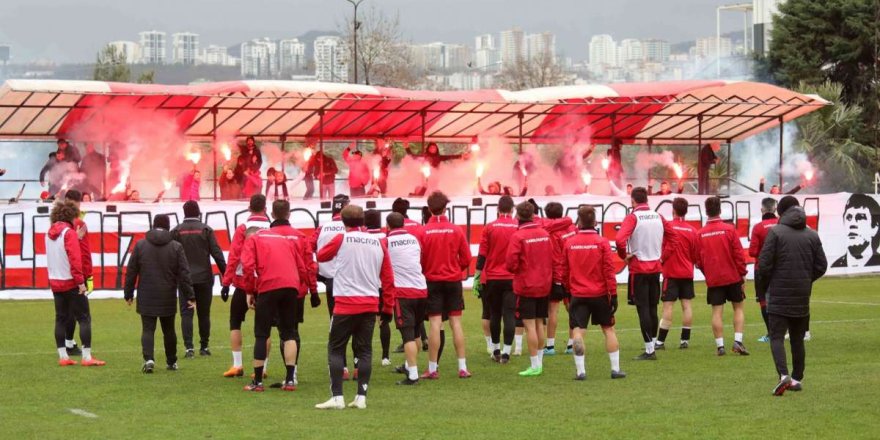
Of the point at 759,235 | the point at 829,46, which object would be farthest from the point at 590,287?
the point at 829,46

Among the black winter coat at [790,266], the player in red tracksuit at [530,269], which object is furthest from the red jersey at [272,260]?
the black winter coat at [790,266]

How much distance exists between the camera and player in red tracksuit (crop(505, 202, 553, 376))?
15305mm

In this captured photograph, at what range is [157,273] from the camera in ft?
50.7

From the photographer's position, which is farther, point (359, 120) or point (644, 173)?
point (644, 173)

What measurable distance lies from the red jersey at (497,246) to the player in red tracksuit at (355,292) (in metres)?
3.49

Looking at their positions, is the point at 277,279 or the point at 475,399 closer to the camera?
the point at 475,399

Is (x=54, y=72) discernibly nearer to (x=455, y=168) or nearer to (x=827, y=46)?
(x=827, y=46)

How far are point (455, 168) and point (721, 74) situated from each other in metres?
49.7

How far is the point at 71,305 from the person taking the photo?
53.2 ft

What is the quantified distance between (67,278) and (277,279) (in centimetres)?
365

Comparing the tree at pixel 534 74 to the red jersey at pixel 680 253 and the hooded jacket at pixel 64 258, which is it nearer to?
the red jersey at pixel 680 253

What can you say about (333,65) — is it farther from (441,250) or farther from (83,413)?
(83,413)

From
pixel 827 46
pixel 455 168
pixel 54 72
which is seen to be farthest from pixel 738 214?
pixel 54 72

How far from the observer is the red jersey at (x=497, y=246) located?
16.2 m
